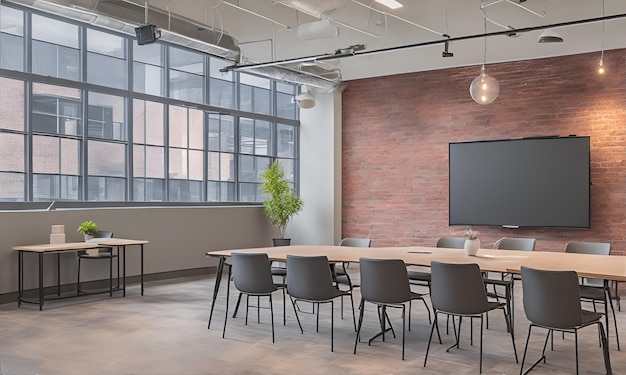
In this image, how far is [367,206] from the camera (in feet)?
38.9

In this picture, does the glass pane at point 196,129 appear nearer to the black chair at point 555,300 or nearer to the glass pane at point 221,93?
the glass pane at point 221,93

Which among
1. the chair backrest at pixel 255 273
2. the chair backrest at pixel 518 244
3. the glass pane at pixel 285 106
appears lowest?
the chair backrest at pixel 255 273

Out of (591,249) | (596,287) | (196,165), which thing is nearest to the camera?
(596,287)

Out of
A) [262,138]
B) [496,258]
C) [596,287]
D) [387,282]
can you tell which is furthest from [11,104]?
[596,287]

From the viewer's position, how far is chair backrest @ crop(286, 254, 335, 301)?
5.51 metres

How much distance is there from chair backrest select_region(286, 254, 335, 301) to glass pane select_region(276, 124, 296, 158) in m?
7.04

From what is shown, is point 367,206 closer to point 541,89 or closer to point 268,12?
point 541,89

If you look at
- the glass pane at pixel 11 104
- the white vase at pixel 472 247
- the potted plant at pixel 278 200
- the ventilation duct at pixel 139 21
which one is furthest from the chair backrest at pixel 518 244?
the glass pane at pixel 11 104

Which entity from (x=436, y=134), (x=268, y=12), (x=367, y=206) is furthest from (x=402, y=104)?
(x=268, y=12)

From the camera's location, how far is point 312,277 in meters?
5.54

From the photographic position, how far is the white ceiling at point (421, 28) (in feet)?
25.3

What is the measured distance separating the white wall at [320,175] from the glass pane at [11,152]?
540cm

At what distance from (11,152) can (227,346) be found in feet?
14.4

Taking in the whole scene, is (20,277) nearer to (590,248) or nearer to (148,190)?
(148,190)
